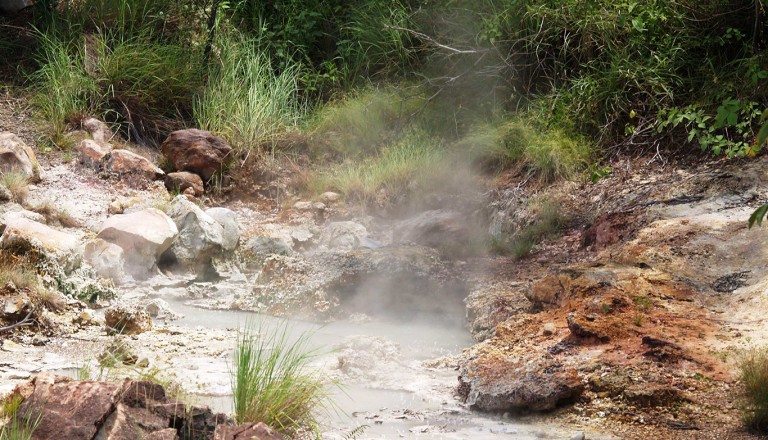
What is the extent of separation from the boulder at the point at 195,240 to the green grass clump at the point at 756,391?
4.41 metres

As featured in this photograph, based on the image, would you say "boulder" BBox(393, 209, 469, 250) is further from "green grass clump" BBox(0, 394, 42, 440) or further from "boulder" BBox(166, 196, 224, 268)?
"green grass clump" BBox(0, 394, 42, 440)

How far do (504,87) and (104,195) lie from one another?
3976 mm

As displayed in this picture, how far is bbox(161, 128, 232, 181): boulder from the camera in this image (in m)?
8.60

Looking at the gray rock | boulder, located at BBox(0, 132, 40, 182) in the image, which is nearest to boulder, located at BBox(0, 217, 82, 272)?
boulder, located at BBox(0, 132, 40, 182)

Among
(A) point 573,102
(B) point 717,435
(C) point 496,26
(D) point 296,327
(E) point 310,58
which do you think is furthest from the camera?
(E) point 310,58

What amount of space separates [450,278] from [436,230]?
0.99m

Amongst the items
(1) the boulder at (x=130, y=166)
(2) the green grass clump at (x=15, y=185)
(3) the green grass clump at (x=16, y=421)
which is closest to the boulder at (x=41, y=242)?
(2) the green grass clump at (x=15, y=185)

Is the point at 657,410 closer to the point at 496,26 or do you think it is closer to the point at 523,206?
the point at 523,206

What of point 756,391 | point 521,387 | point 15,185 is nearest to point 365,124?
point 15,185

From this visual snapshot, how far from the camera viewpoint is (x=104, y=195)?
802 centimetres

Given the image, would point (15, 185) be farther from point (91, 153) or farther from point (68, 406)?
point (68, 406)

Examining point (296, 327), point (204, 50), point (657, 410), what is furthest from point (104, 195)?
point (657, 410)

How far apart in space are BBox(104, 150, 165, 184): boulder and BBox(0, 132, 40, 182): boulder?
0.68 m

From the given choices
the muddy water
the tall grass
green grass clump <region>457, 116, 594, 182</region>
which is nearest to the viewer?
the muddy water
